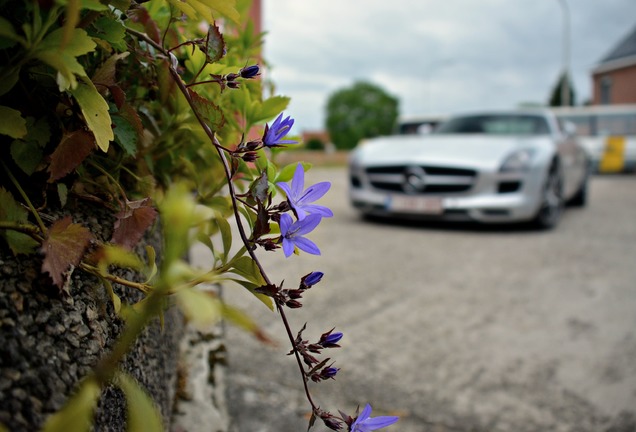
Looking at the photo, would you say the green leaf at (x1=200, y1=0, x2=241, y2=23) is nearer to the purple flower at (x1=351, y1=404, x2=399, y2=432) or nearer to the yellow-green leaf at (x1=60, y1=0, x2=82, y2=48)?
the yellow-green leaf at (x1=60, y1=0, x2=82, y2=48)

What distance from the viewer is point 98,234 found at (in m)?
0.77

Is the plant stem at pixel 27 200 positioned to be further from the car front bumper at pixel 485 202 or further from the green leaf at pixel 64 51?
the car front bumper at pixel 485 202

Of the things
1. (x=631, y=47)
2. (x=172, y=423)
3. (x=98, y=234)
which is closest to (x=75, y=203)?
(x=98, y=234)

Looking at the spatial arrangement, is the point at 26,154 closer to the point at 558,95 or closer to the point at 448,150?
the point at 448,150

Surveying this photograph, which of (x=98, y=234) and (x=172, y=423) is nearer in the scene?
(x=98, y=234)

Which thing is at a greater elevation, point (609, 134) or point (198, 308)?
point (609, 134)

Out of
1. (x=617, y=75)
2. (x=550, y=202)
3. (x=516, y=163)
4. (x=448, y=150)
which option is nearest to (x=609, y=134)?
(x=550, y=202)

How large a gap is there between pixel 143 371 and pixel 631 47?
40.9 metres

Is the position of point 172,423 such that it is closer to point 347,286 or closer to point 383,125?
point 347,286

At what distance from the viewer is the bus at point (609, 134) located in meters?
16.9

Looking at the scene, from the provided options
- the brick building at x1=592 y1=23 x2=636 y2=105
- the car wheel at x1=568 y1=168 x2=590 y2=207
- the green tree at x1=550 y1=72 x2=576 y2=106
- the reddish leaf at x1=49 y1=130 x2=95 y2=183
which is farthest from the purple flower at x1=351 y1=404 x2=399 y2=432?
the green tree at x1=550 y1=72 x2=576 y2=106

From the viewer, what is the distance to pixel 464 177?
20.0 ft

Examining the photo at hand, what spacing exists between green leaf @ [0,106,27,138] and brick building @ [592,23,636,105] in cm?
3976

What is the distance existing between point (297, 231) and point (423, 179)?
19.0 ft
